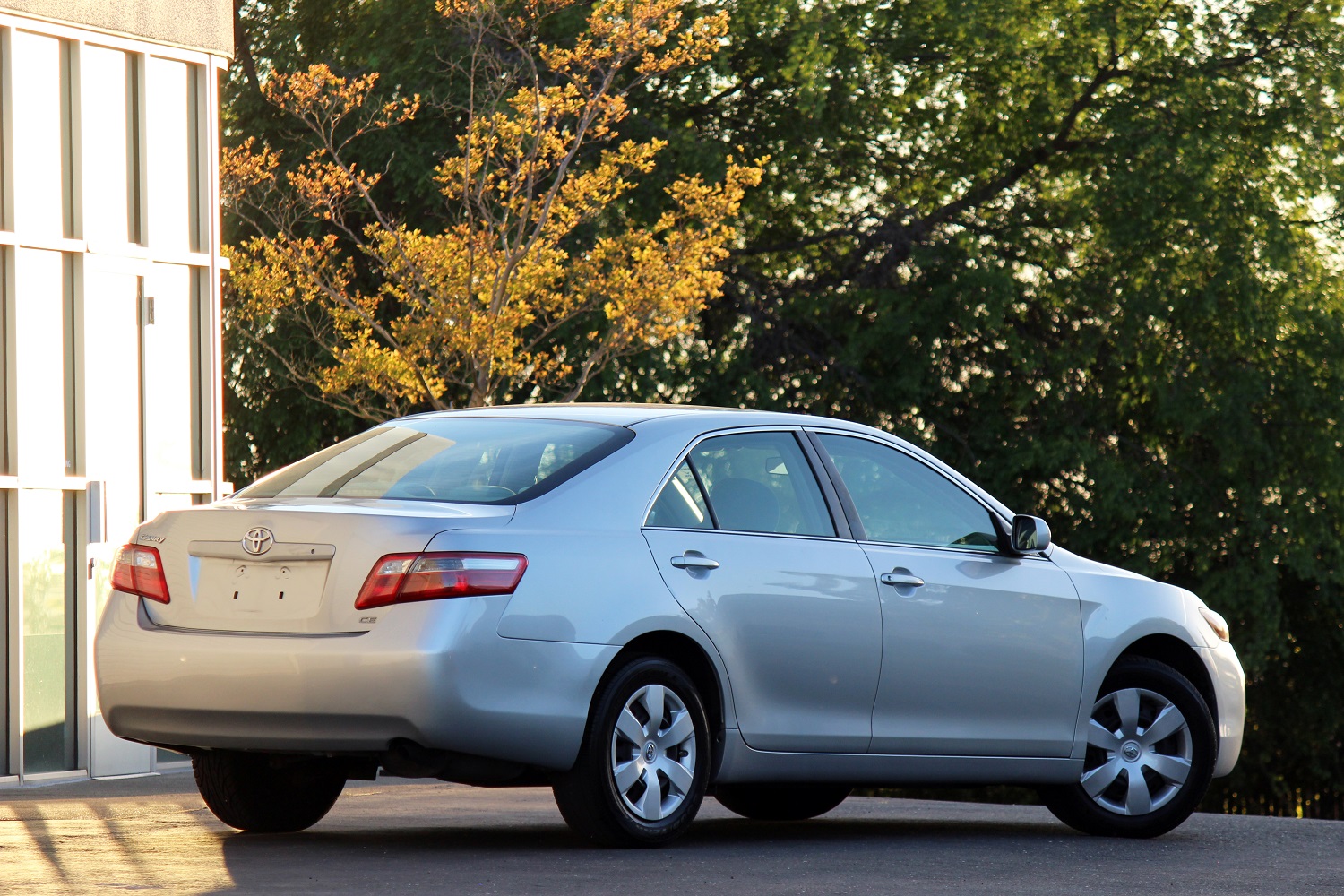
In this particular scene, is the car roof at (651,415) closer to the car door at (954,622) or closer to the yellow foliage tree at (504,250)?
the car door at (954,622)

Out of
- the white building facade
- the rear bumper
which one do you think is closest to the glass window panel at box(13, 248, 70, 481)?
the white building facade

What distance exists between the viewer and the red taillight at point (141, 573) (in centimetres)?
727

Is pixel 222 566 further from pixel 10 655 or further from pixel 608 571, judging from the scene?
pixel 10 655

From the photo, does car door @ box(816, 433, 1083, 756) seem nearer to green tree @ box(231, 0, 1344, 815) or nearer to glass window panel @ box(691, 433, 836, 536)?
glass window panel @ box(691, 433, 836, 536)

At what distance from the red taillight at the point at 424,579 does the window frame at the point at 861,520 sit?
6.32ft

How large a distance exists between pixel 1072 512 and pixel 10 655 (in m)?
15.8

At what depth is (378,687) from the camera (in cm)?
670

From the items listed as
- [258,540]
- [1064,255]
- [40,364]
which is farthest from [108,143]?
[1064,255]

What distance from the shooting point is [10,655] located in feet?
41.5

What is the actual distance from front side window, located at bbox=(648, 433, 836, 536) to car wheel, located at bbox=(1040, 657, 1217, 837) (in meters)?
1.70

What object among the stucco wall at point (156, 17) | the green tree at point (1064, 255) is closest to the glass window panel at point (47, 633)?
the stucco wall at point (156, 17)

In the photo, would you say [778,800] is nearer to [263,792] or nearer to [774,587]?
[774,587]

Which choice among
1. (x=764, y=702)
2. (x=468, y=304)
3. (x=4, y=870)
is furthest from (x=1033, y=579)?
(x=468, y=304)

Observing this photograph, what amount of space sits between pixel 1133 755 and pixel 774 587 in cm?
219
